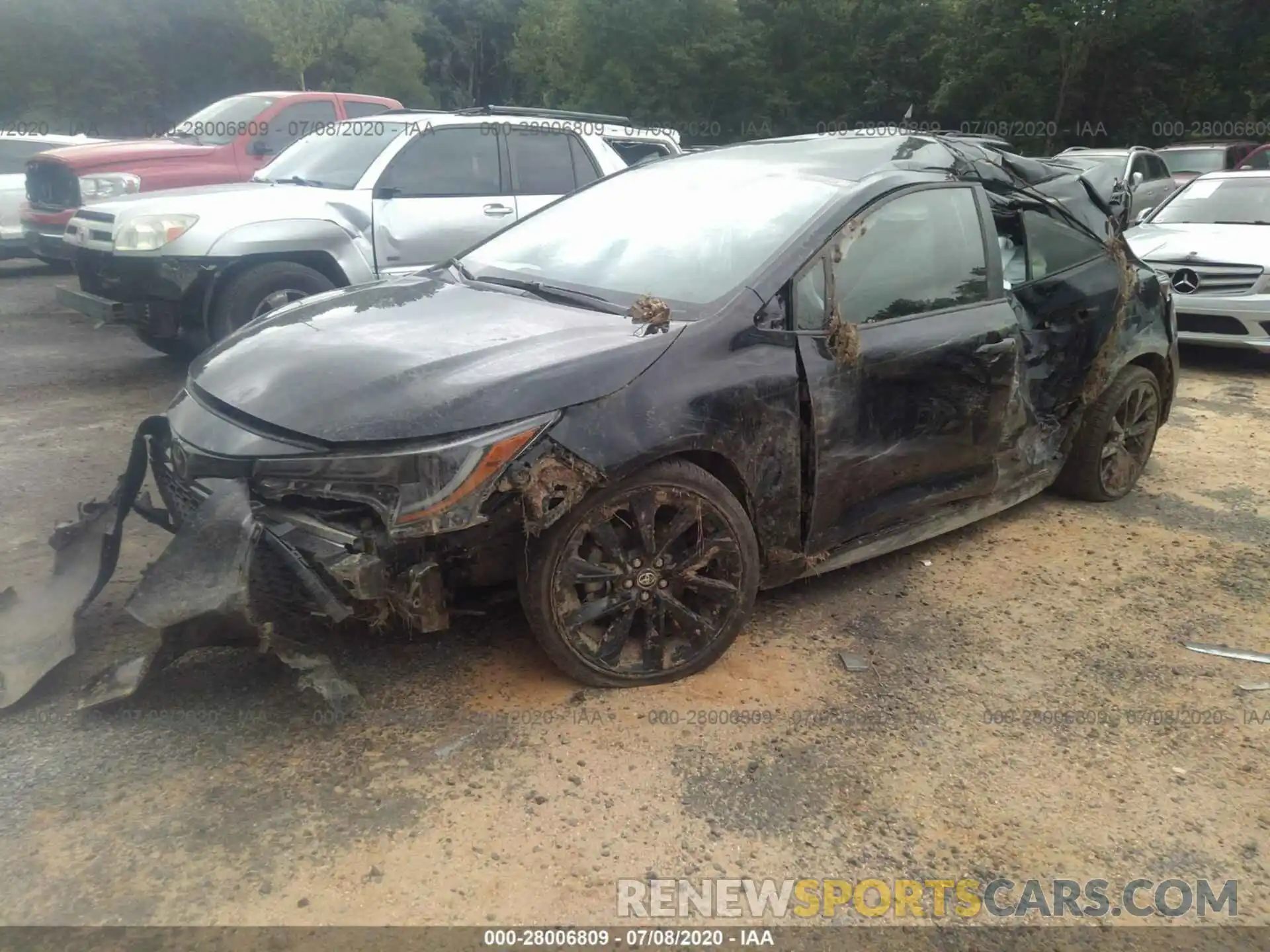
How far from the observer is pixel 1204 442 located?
6.00 metres

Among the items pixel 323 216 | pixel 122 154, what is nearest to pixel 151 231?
pixel 323 216

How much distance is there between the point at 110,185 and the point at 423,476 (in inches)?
312

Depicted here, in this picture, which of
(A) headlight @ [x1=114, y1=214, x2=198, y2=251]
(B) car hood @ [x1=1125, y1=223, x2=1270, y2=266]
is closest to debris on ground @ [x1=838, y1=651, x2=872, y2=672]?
(A) headlight @ [x1=114, y1=214, x2=198, y2=251]

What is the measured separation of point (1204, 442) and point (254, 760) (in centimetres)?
577

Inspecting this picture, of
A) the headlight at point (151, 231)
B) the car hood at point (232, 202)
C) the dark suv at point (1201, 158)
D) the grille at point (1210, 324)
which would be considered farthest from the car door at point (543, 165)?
the dark suv at point (1201, 158)

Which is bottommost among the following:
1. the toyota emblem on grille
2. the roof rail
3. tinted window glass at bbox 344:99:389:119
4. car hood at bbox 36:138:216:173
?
the toyota emblem on grille

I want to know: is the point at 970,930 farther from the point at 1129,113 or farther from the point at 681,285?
the point at 1129,113

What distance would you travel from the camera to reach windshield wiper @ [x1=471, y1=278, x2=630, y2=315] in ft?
10.8

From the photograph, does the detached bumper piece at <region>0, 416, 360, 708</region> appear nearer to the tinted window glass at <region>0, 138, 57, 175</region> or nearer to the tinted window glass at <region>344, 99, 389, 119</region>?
the tinted window glass at <region>344, 99, 389, 119</region>

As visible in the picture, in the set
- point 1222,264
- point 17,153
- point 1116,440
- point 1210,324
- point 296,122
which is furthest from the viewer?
point 17,153

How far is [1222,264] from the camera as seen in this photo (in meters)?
7.76

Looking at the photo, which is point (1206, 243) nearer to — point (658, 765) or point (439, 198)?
point (439, 198)

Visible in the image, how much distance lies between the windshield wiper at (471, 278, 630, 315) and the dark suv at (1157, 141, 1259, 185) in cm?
1508

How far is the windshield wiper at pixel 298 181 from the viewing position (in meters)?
6.73
